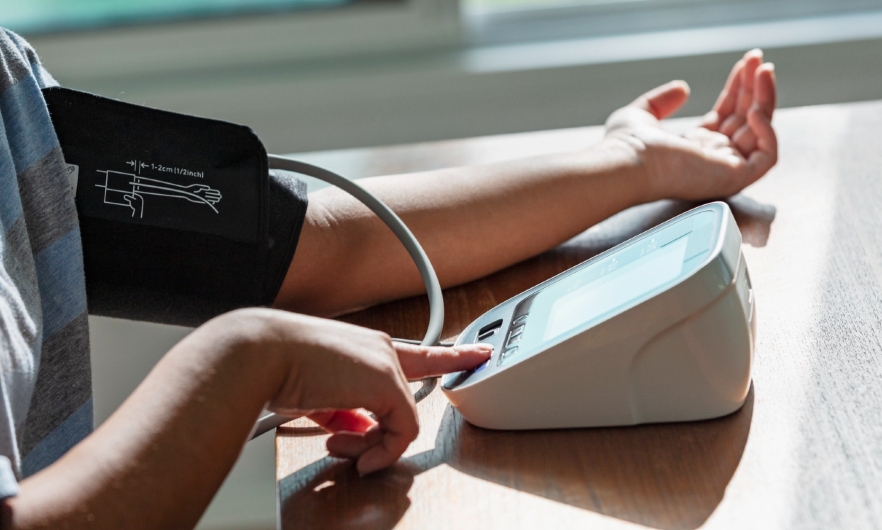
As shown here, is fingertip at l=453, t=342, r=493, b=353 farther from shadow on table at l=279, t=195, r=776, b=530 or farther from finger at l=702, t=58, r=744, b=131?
finger at l=702, t=58, r=744, b=131

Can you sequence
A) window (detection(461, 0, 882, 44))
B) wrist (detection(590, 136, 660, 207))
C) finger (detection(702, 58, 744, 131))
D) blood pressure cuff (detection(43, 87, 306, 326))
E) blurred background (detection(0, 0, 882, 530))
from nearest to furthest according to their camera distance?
blood pressure cuff (detection(43, 87, 306, 326)) → wrist (detection(590, 136, 660, 207)) → finger (detection(702, 58, 744, 131)) → blurred background (detection(0, 0, 882, 530)) → window (detection(461, 0, 882, 44))

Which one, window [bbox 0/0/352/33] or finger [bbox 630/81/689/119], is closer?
finger [bbox 630/81/689/119]

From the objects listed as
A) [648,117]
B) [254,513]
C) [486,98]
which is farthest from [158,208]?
[486,98]

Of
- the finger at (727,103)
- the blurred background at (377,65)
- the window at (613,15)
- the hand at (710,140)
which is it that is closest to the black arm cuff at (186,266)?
the hand at (710,140)

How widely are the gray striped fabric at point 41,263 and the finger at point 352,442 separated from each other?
0.19 m

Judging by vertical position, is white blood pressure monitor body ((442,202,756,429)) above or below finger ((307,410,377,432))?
above

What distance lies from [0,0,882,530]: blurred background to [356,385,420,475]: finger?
1015 mm

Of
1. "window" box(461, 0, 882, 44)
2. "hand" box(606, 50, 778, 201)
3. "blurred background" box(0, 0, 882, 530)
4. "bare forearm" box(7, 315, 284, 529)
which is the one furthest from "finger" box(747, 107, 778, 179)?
"window" box(461, 0, 882, 44)

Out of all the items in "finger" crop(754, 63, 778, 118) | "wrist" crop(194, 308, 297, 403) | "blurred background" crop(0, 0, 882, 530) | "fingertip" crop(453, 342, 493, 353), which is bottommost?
"blurred background" crop(0, 0, 882, 530)

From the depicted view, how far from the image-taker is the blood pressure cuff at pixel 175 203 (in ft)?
1.90

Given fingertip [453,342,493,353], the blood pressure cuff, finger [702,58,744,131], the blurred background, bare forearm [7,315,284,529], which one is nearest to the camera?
bare forearm [7,315,284,529]

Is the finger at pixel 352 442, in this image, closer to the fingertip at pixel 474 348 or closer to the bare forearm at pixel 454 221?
the fingertip at pixel 474 348

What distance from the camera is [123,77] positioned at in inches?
55.4

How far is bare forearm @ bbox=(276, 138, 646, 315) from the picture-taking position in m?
0.63
